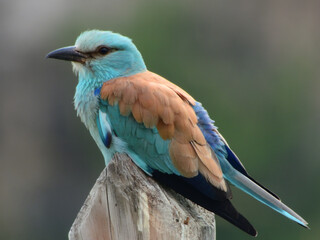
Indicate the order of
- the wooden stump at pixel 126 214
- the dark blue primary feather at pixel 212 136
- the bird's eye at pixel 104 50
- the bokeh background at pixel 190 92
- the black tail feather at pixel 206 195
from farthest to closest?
1. the bokeh background at pixel 190 92
2. the bird's eye at pixel 104 50
3. the dark blue primary feather at pixel 212 136
4. the black tail feather at pixel 206 195
5. the wooden stump at pixel 126 214

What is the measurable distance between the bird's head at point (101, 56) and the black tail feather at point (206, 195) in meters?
1.25

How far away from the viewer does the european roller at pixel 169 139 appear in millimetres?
4527

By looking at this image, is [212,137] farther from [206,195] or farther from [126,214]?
[126,214]

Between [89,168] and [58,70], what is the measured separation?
2.79m

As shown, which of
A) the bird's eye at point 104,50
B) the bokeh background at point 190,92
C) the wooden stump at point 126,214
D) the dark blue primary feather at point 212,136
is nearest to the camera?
the wooden stump at point 126,214

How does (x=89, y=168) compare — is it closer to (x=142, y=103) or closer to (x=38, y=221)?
(x=38, y=221)

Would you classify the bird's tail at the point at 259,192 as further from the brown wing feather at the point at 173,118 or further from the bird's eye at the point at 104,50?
the bird's eye at the point at 104,50

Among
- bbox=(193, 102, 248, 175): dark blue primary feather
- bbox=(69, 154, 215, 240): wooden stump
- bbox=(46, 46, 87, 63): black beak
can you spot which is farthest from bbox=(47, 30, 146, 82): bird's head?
bbox=(69, 154, 215, 240): wooden stump

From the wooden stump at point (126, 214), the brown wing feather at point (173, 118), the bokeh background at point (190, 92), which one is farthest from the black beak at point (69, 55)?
the bokeh background at point (190, 92)

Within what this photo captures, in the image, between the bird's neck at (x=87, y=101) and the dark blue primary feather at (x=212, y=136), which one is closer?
the dark blue primary feather at (x=212, y=136)

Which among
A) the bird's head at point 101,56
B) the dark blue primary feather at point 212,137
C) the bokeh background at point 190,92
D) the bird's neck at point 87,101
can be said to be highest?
the bird's head at point 101,56

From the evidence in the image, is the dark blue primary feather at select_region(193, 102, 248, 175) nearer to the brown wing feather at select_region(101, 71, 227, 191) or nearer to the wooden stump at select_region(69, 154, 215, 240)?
the brown wing feather at select_region(101, 71, 227, 191)

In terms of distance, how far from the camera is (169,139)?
480 cm

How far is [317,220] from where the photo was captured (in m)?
11.5
